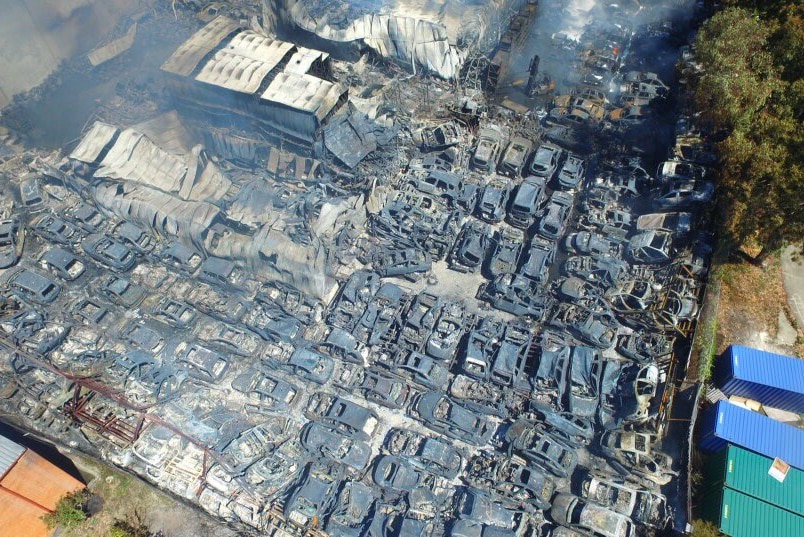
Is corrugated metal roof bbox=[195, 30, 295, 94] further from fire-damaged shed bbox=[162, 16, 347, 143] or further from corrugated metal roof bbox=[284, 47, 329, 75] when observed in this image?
corrugated metal roof bbox=[284, 47, 329, 75]

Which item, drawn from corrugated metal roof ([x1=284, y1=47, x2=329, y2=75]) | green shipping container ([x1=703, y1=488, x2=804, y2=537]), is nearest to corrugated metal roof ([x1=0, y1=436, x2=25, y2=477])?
corrugated metal roof ([x1=284, y1=47, x2=329, y2=75])

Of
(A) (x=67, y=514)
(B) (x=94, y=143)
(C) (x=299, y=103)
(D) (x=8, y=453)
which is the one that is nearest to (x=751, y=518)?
(A) (x=67, y=514)

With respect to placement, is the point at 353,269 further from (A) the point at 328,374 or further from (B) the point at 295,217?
(A) the point at 328,374

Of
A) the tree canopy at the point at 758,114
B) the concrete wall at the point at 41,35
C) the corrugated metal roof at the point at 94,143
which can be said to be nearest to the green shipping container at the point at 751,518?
the tree canopy at the point at 758,114

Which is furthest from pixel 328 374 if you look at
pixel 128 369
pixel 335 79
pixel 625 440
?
pixel 335 79

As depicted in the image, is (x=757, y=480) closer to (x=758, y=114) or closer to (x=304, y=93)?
(x=758, y=114)

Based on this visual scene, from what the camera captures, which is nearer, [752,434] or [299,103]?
[752,434]

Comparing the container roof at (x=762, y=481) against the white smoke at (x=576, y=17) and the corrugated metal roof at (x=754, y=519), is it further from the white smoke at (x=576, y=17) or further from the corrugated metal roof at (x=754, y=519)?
the white smoke at (x=576, y=17)
